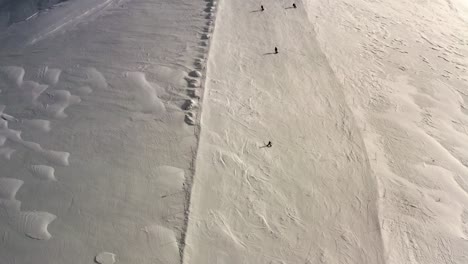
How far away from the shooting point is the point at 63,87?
6320mm

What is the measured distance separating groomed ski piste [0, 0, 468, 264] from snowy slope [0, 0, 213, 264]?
0.02m

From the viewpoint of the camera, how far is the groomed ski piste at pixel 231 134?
448 cm

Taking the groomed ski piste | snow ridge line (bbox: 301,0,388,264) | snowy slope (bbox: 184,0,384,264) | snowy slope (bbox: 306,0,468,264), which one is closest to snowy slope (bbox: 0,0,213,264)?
the groomed ski piste

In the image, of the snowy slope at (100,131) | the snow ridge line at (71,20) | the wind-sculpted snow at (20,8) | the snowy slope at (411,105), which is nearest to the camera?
the snowy slope at (100,131)

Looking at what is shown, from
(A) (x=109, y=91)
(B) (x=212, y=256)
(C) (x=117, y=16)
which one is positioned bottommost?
(B) (x=212, y=256)

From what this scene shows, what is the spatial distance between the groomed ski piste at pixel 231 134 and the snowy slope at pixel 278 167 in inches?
0.8

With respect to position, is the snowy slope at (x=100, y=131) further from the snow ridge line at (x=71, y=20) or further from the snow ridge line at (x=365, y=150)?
the snow ridge line at (x=365, y=150)

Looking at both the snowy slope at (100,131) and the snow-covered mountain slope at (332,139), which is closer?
the snowy slope at (100,131)

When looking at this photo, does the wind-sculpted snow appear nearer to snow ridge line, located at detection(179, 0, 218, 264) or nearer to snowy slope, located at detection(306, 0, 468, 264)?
snow ridge line, located at detection(179, 0, 218, 264)

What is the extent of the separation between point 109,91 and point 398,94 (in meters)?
4.31

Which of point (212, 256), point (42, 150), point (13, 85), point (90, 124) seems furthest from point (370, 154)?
point (13, 85)

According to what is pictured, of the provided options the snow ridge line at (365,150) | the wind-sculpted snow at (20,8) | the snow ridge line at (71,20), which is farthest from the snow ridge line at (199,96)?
the wind-sculpted snow at (20,8)

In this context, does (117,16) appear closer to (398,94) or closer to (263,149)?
(263,149)

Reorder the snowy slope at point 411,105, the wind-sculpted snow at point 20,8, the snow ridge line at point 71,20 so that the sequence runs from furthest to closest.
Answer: the wind-sculpted snow at point 20,8
the snow ridge line at point 71,20
the snowy slope at point 411,105
